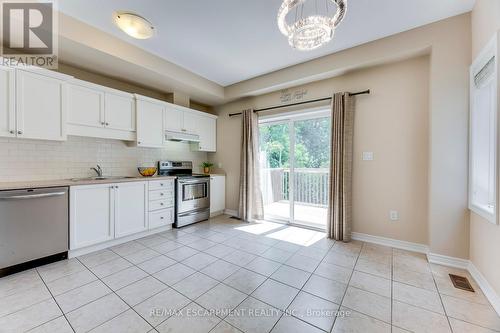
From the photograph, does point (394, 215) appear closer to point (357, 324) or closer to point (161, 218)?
point (357, 324)

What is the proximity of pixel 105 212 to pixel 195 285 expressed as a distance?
1.71m

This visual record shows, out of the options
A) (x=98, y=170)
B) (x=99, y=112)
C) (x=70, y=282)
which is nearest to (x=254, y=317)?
(x=70, y=282)

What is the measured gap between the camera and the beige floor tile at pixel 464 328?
140 centimetres

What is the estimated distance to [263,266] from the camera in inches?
90.8

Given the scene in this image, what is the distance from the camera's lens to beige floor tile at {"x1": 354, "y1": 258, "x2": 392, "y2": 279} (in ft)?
7.05

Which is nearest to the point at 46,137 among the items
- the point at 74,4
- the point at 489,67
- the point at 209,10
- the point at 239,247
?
the point at 74,4

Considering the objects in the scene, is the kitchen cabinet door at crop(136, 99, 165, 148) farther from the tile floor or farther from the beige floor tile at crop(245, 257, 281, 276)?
the beige floor tile at crop(245, 257, 281, 276)

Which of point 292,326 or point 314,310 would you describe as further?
point 314,310

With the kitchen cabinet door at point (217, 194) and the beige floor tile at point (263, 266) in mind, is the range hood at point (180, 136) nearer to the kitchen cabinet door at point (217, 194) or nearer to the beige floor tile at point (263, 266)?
the kitchen cabinet door at point (217, 194)

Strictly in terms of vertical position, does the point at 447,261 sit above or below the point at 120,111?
below

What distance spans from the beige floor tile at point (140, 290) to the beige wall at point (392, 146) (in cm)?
281

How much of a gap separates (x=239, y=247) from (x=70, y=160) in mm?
2731

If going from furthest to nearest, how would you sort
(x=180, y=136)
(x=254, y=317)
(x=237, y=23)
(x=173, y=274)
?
(x=180, y=136)
(x=237, y=23)
(x=173, y=274)
(x=254, y=317)

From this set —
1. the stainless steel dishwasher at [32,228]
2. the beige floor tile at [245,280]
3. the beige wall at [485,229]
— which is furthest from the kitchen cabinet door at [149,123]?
the beige wall at [485,229]
